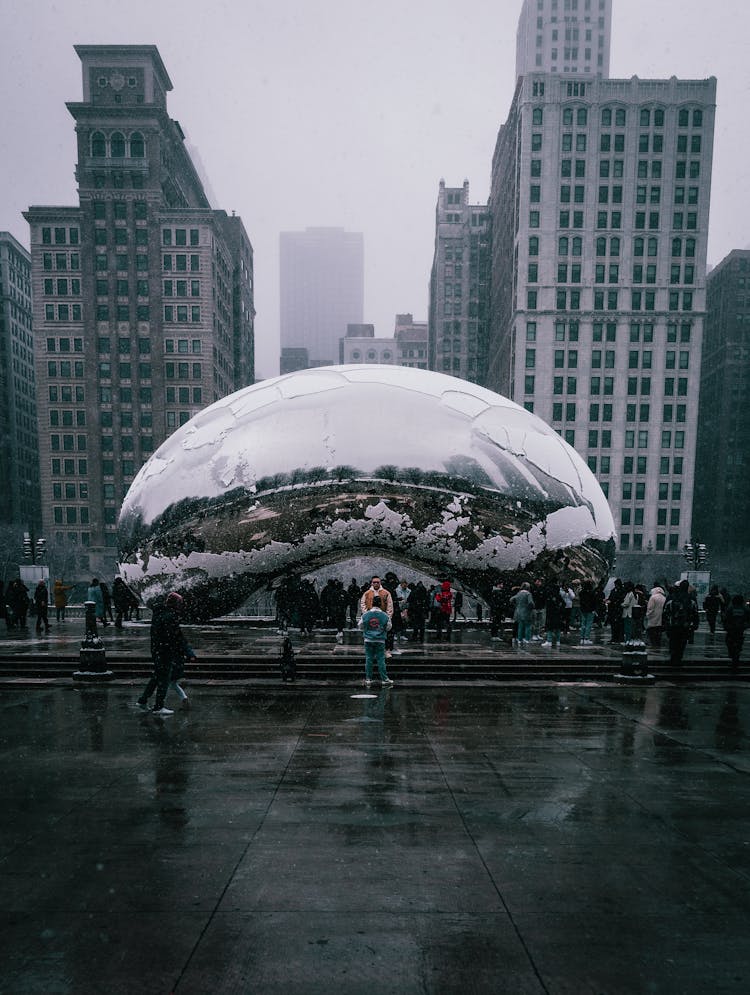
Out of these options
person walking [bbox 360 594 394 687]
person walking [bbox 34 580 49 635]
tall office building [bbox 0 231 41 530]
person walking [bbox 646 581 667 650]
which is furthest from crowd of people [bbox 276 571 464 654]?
tall office building [bbox 0 231 41 530]

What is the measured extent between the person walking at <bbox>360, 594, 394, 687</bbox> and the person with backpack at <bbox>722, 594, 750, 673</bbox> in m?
6.21

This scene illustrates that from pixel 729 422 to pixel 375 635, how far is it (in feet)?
298

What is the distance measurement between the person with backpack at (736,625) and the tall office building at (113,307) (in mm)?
65388

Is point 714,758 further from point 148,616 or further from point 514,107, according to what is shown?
point 514,107

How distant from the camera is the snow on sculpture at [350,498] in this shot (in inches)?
526

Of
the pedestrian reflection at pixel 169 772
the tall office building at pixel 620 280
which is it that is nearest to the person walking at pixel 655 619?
the pedestrian reflection at pixel 169 772

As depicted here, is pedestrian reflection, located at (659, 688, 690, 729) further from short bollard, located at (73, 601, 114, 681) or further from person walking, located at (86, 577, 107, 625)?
person walking, located at (86, 577, 107, 625)

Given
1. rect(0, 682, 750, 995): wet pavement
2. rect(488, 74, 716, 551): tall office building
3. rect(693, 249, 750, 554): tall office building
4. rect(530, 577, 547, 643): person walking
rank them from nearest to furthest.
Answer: rect(0, 682, 750, 995): wet pavement
rect(530, 577, 547, 643): person walking
rect(488, 74, 716, 551): tall office building
rect(693, 249, 750, 554): tall office building

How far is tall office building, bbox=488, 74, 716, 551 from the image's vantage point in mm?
67125

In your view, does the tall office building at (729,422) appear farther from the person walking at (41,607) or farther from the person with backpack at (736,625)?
the person walking at (41,607)

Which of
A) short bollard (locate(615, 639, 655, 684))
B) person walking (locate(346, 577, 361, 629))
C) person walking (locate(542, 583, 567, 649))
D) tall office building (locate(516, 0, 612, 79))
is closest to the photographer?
short bollard (locate(615, 639, 655, 684))

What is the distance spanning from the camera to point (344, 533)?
13.6 meters

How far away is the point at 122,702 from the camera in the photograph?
28.1ft

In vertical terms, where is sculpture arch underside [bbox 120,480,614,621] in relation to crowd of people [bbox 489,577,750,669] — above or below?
above
